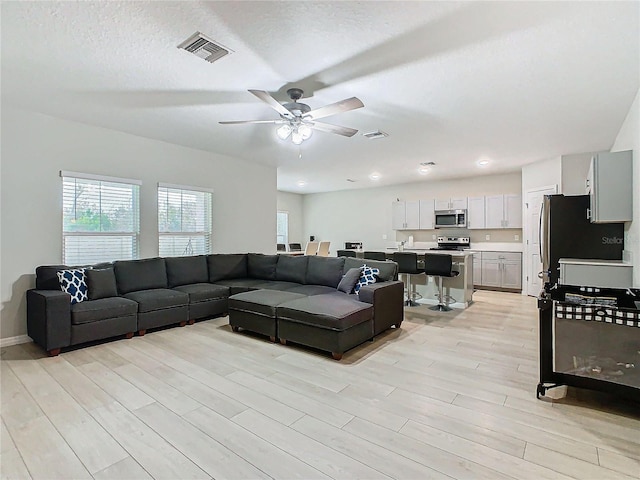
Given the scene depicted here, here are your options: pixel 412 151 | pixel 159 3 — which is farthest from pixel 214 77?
pixel 412 151

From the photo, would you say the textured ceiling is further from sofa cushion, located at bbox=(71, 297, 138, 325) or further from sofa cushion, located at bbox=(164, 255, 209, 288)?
sofa cushion, located at bbox=(71, 297, 138, 325)

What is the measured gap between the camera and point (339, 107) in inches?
119

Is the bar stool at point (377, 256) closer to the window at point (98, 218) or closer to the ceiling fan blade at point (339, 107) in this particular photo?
the ceiling fan blade at point (339, 107)

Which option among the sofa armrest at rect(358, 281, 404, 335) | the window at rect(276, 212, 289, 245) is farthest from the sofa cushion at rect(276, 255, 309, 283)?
the window at rect(276, 212, 289, 245)

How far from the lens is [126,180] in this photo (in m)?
4.79

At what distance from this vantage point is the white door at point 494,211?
24.4 ft

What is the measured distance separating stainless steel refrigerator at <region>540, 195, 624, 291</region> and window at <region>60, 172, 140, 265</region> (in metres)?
5.85

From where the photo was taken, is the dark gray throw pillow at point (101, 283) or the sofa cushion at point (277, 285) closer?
the dark gray throw pillow at point (101, 283)

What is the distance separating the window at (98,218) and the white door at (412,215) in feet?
20.8

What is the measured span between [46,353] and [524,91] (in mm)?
5571

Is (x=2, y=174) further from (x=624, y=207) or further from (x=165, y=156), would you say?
(x=624, y=207)

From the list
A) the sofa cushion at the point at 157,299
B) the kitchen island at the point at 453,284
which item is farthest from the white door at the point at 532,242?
the sofa cushion at the point at 157,299

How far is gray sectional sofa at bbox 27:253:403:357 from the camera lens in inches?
135

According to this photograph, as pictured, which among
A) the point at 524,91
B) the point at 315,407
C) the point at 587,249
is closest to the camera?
the point at 315,407
